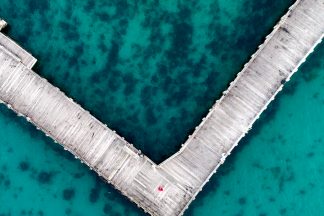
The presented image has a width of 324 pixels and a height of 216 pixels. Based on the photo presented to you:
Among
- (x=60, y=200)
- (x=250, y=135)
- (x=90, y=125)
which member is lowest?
(x=60, y=200)

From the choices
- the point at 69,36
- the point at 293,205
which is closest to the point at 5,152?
the point at 69,36

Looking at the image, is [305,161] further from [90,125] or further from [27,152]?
[27,152]

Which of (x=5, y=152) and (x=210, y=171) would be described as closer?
(x=210, y=171)

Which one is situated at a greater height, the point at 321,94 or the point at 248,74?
the point at 321,94

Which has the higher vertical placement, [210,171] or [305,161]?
[305,161]

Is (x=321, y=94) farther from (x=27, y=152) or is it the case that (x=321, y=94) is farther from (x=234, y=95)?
(x=27, y=152)

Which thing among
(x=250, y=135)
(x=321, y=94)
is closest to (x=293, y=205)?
(x=250, y=135)
